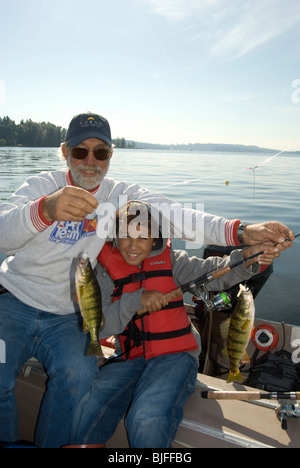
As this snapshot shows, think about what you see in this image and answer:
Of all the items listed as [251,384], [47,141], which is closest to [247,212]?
[251,384]

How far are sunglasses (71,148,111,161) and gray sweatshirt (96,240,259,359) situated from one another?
997 millimetres

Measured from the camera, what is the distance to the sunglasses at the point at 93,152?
300cm

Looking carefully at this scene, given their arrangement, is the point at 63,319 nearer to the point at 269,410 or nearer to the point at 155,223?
the point at 155,223

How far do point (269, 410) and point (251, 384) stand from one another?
1.03 metres

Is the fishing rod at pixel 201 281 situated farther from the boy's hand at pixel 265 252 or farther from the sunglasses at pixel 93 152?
the sunglasses at pixel 93 152

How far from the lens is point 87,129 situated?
2992mm

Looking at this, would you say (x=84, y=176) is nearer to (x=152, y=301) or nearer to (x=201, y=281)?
(x=152, y=301)

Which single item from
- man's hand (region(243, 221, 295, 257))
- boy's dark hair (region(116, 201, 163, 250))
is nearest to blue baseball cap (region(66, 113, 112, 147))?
boy's dark hair (region(116, 201, 163, 250))

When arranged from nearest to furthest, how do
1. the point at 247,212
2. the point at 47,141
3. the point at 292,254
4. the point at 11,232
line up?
the point at 11,232
the point at 292,254
the point at 247,212
the point at 47,141

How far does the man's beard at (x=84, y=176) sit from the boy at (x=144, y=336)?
0.38m

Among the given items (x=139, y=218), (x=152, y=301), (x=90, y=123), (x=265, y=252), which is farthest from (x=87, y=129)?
(x=265, y=252)

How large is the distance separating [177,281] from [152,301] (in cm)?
63

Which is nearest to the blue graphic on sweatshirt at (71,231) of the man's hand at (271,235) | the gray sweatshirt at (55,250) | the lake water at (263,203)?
the gray sweatshirt at (55,250)

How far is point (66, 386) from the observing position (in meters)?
2.49
